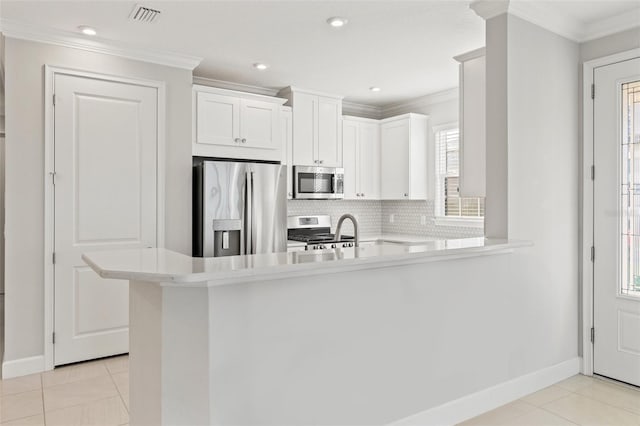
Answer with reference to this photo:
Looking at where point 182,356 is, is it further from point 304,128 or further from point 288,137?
point 304,128

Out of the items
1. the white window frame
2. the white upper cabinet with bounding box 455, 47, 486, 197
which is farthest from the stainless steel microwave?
the white upper cabinet with bounding box 455, 47, 486, 197

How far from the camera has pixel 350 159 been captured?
5.37 m

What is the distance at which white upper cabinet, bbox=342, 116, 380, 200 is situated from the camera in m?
5.35

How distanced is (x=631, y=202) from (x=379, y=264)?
6.75 ft

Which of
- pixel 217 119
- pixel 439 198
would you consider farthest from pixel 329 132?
pixel 439 198

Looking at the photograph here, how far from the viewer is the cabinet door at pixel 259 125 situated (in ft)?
14.3

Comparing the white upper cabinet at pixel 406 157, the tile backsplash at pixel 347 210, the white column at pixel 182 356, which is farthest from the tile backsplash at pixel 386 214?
the white column at pixel 182 356

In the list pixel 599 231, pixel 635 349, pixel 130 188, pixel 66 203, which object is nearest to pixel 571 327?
pixel 635 349

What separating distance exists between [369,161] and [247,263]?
3993 mm

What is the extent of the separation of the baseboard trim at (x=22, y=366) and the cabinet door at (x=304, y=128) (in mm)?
2917

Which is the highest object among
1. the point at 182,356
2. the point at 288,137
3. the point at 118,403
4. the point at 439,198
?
the point at 288,137

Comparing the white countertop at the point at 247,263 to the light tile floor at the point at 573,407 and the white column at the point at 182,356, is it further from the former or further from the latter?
the light tile floor at the point at 573,407

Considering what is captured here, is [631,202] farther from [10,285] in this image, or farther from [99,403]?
[10,285]

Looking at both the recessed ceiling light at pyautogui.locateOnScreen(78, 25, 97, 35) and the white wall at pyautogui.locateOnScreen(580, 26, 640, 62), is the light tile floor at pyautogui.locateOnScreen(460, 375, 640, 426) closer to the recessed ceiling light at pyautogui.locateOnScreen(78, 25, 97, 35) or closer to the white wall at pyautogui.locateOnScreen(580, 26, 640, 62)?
the white wall at pyautogui.locateOnScreen(580, 26, 640, 62)
